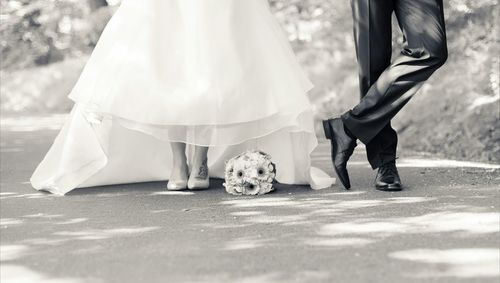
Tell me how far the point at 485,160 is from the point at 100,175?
329 centimetres

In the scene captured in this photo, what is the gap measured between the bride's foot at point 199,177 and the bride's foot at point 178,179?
5cm

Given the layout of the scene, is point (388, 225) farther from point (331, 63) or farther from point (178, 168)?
point (331, 63)

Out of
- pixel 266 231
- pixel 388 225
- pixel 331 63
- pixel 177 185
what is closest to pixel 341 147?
pixel 177 185

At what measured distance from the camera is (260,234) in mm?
4359

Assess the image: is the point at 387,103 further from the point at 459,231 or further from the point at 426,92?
the point at 426,92

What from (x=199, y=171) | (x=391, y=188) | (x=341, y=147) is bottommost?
(x=391, y=188)

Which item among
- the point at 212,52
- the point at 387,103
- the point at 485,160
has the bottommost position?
the point at 485,160

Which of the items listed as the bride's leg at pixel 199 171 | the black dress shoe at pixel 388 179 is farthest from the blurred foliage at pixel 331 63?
the bride's leg at pixel 199 171

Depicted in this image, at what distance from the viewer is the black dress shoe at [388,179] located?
18.6ft

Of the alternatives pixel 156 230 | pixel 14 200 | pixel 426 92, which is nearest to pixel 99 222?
pixel 156 230

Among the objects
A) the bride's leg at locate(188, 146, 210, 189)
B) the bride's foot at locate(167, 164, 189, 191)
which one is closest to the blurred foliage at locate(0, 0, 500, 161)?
the bride's leg at locate(188, 146, 210, 189)

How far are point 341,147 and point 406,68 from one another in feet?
2.21

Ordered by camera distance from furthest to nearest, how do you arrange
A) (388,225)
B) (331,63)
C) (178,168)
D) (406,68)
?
(331,63)
(178,168)
(406,68)
(388,225)

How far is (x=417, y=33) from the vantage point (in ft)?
17.6
